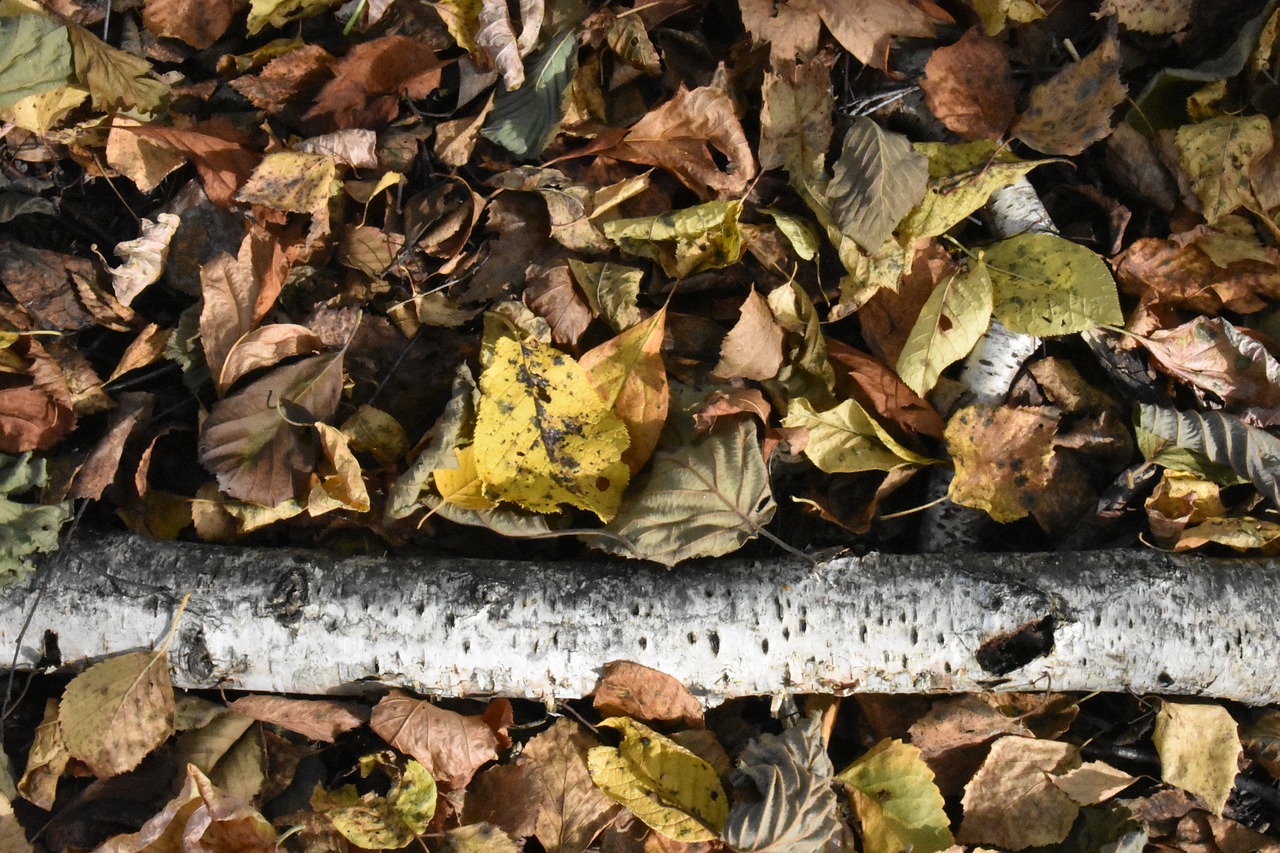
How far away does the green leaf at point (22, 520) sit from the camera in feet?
6.12

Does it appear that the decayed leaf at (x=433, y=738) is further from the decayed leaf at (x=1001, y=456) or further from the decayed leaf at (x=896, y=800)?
the decayed leaf at (x=1001, y=456)

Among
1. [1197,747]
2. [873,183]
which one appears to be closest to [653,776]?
[1197,747]

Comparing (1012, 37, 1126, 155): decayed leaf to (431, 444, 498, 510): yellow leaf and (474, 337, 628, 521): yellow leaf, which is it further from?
(431, 444, 498, 510): yellow leaf

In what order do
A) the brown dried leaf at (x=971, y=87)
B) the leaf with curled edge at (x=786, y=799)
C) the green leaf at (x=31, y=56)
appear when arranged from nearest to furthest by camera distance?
the leaf with curled edge at (x=786, y=799), the green leaf at (x=31, y=56), the brown dried leaf at (x=971, y=87)

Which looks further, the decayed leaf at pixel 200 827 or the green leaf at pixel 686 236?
the green leaf at pixel 686 236

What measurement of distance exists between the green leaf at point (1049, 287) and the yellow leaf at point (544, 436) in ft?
3.10

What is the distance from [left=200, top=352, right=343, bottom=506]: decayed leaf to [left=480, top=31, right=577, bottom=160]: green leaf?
67 centimetres

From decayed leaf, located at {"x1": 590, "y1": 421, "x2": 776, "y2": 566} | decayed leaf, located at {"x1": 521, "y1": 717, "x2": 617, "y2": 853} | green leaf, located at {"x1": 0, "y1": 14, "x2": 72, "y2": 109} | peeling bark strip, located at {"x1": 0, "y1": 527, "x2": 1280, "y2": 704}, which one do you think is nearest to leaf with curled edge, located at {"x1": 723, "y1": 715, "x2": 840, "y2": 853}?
peeling bark strip, located at {"x1": 0, "y1": 527, "x2": 1280, "y2": 704}

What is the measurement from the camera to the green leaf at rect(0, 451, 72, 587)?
1.86 metres

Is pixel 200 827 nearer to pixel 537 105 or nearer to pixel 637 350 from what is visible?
pixel 637 350

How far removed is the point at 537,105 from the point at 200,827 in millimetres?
1796

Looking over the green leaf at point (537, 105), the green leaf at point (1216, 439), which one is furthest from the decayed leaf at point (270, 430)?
the green leaf at point (1216, 439)

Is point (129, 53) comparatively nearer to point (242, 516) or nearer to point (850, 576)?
point (242, 516)

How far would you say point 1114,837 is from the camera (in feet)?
6.42
